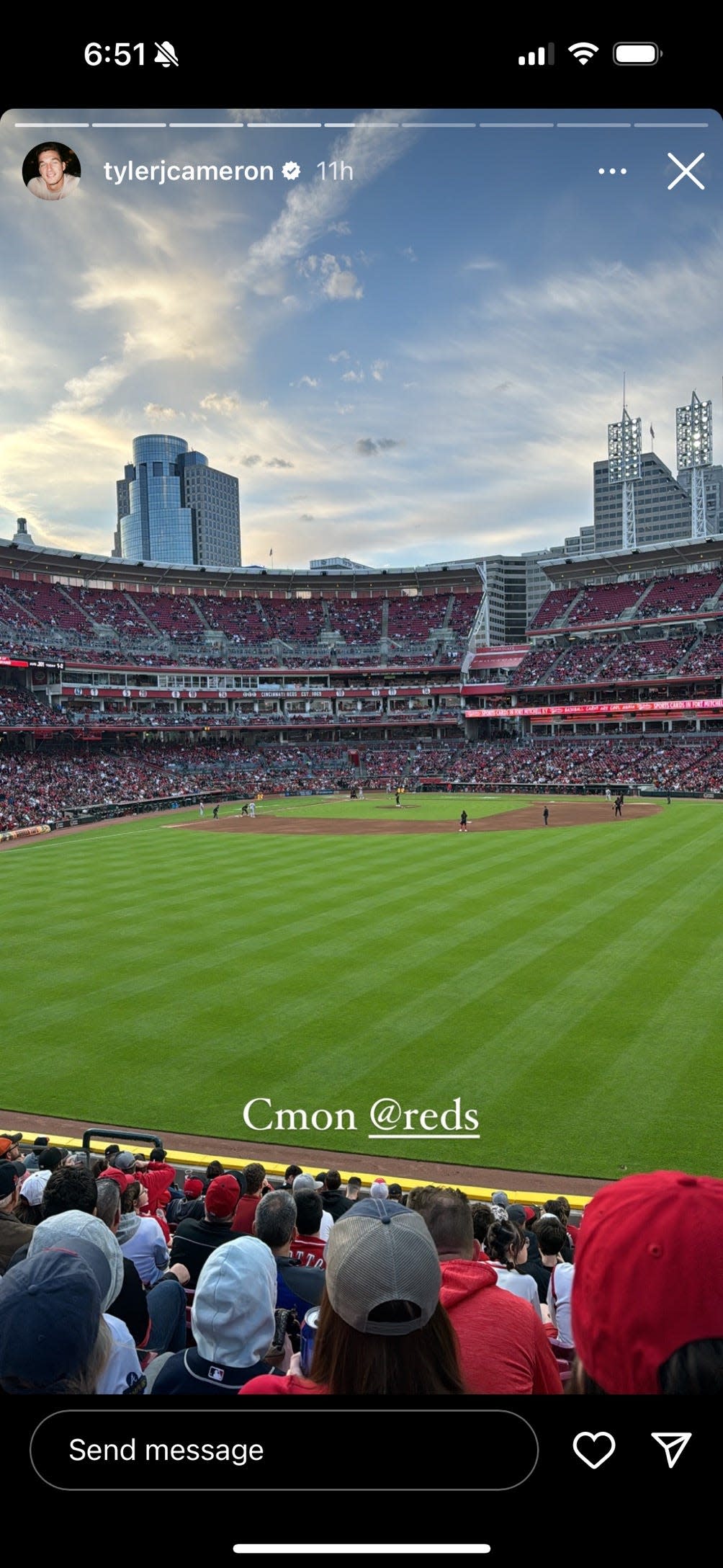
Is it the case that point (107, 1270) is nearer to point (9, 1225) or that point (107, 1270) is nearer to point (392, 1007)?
point (9, 1225)

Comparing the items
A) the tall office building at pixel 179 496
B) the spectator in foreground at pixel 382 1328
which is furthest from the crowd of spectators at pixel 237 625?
the spectator in foreground at pixel 382 1328

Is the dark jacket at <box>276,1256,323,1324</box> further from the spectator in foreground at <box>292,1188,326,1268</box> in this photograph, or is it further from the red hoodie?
the red hoodie

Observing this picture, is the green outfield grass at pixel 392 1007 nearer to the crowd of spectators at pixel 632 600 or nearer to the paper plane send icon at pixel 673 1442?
the paper plane send icon at pixel 673 1442

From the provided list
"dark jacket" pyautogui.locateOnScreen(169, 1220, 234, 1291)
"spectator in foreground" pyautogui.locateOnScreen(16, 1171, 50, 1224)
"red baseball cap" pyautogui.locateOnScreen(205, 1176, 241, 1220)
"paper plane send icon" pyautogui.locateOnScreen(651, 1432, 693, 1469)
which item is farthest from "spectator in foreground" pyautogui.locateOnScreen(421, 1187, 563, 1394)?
"spectator in foreground" pyautogui.locateOnScreen(16, 1171, 50, 1224)

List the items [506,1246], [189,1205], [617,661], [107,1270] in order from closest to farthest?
[107,1270], [506,1246], [189,1205], [617,661]

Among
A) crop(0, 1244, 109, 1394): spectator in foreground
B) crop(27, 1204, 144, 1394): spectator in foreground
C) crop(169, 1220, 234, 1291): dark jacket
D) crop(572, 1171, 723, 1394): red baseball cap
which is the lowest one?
crop(169, 1220, 234, 1291): dark jacket
